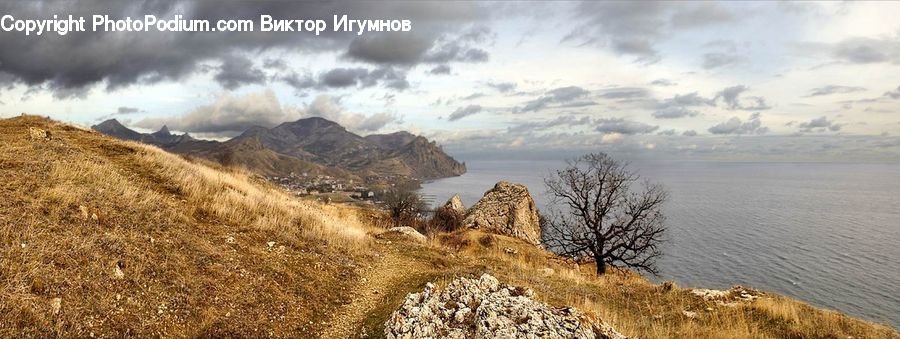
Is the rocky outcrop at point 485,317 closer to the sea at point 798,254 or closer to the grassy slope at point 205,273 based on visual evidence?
the grassy slope at point 205,273

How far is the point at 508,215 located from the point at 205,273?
28458 mm

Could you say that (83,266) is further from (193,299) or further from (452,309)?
(452,309)

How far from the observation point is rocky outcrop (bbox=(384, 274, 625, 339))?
7.16 metres

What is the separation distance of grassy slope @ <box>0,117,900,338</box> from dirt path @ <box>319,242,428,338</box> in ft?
0.20

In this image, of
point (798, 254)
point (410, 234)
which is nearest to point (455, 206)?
point (410, 234)

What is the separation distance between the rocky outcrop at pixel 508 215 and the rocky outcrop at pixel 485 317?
87.2 feet

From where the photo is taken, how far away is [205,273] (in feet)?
35.1

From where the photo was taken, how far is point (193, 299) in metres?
9.49

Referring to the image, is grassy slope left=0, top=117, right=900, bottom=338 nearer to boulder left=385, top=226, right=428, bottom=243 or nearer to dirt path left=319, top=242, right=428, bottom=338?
dirt path left=319, top=242, right=428, bottom=338

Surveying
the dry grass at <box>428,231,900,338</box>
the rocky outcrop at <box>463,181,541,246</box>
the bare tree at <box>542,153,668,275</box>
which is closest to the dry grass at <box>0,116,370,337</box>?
the dry grass at <box>428,231,900,338</box>

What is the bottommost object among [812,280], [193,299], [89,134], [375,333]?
[812,280]

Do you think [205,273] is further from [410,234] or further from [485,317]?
[410,234]

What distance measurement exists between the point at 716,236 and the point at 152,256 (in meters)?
84.9

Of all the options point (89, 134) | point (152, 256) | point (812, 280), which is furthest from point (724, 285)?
point (89, 134)
